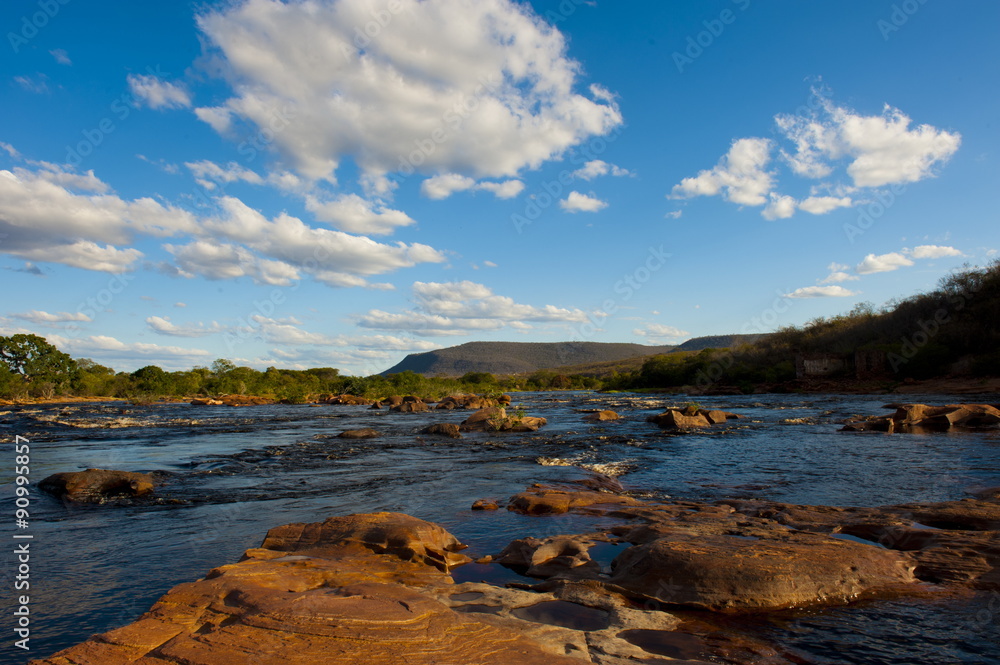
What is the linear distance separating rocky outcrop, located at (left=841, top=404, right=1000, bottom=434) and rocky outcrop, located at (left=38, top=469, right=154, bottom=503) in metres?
22.4

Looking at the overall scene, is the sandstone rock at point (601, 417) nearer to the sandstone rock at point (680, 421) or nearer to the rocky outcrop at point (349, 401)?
the sandstone rock at point (680, 421)

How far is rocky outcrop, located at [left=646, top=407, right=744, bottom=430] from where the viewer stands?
2242 centimetres

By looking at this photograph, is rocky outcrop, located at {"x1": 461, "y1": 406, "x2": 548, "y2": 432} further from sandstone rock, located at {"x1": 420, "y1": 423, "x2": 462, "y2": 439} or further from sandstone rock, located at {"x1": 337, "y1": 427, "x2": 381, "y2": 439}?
sandstone rock, located at {"x1": 337, "y1": 427, "x2": 381, "y2": 439}

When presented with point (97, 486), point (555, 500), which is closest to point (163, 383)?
point (97, 486)

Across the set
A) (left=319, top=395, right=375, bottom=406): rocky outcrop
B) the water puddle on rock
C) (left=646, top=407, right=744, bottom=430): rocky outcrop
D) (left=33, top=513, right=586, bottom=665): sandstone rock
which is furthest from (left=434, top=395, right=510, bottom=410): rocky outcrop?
(left=33, top=513, right=586, bottom=665): sandstone rock

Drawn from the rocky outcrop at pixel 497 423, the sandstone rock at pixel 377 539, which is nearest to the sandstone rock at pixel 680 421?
the rocky outcrop at pixel 497 423

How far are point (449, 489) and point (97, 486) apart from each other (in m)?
6.96

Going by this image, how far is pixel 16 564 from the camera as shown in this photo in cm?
600

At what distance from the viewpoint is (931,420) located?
61.7ft

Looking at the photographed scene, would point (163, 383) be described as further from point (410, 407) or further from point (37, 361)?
point (410, 407)

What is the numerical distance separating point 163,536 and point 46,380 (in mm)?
78421

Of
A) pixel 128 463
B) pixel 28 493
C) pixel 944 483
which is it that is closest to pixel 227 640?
pixel 28 493

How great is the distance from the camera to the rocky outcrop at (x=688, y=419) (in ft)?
73.6

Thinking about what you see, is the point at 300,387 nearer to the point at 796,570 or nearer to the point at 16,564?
the point at 16,564
